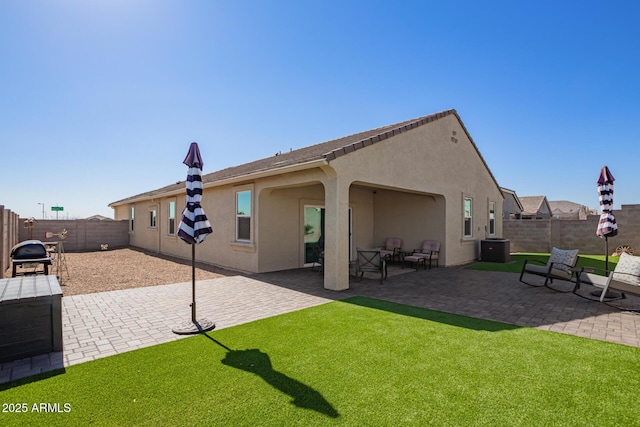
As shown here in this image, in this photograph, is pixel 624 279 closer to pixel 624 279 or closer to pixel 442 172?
pixel 624 279

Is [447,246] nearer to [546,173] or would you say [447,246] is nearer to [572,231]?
[572,231]

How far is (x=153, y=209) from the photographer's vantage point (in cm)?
1936

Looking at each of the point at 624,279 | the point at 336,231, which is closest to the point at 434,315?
the point at 336,231

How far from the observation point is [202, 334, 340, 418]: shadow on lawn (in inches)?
118

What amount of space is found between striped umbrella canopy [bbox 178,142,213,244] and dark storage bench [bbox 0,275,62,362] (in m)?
1.92

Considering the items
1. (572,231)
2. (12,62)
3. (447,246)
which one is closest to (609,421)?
(447,246)

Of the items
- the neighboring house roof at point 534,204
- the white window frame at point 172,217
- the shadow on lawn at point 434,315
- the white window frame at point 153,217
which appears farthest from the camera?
the neighboring house roof at point 534,204

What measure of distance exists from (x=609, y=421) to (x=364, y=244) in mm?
11450

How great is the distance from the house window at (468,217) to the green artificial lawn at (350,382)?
10268mm

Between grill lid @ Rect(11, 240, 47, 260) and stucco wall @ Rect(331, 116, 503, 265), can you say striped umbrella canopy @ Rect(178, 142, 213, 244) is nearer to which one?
stucco wall @ Rect(331, 116, 503, 265)

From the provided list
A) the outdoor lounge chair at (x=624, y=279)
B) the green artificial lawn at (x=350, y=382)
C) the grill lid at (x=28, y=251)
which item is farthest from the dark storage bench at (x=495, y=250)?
the grill lid at (x=28, y=251)

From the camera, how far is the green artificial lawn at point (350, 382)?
2818 mm

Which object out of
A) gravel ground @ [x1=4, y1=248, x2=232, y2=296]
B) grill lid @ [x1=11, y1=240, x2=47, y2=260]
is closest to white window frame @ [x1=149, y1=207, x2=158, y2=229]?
gravel ground @ [x1=4, y1=248, x2=232, y2=296]

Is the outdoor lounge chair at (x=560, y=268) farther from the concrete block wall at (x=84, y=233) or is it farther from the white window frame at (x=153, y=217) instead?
the concrete block wall at (x=84, y=233)
